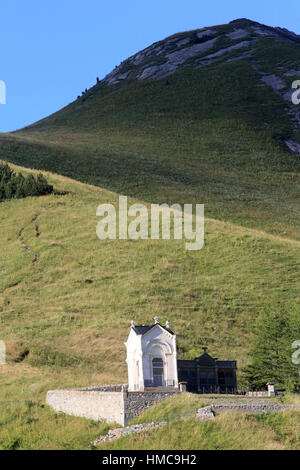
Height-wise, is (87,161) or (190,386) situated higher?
(87,161)

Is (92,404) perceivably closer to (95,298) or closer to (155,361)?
(155,361)

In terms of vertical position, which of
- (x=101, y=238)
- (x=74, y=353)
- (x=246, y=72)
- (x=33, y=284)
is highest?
(x=246, y=72)

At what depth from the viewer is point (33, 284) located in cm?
6312

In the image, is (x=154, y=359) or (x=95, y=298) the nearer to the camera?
(x=154, y=359)

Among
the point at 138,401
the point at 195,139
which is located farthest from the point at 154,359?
the point at 195,139

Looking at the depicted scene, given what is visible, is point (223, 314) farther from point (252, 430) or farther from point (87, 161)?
point (87, 161)

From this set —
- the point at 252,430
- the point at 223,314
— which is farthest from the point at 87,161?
the point at 252,430

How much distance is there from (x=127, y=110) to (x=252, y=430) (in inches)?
5527

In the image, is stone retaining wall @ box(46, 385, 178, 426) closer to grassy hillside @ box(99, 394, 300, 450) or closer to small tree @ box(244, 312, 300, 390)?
grassy hillside @ box(99, 394, 300, 450)

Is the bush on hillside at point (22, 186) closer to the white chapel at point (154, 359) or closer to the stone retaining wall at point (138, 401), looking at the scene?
the white chapel at point (154, 359)

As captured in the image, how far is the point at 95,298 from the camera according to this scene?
57.6 meters

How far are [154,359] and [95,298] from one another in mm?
22549

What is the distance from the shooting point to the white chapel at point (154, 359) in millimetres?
34969

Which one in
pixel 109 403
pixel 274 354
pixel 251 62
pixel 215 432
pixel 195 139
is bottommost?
pixel 215 432
